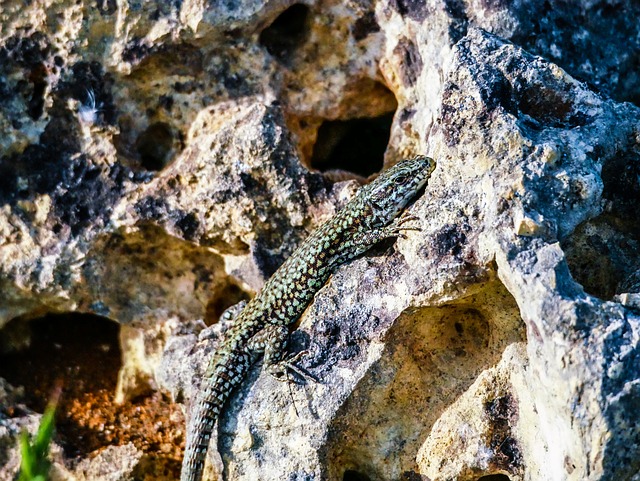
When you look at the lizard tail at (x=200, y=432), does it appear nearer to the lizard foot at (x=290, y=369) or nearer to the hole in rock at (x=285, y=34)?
the lizard foot at (x=290, y=369)

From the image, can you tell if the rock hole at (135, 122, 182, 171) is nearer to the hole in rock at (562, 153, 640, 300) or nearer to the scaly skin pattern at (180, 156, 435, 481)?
the scaly skin pattern at (180, 156, 435, 481)

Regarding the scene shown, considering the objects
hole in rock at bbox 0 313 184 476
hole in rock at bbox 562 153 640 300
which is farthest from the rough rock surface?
hole in rock at bbox 0 313 184 476

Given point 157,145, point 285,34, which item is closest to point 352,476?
point 157,145

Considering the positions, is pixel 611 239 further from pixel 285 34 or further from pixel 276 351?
pixel 285 34

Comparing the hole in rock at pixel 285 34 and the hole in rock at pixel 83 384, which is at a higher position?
the hole in rock at pixel 285 34

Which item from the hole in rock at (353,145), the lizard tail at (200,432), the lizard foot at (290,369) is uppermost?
the hole in rock at (353,145)

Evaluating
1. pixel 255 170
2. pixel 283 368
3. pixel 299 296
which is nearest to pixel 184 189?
pixel 255 170

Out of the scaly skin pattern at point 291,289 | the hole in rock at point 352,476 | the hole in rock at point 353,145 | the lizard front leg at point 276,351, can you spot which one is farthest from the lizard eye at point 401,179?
the hole in rock at point 352,476

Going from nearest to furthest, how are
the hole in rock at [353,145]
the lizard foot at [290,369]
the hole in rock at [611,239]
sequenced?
the hole in rock at [611,239]
the lizard foot at [290,369]
the hole in rock at [353,145]
